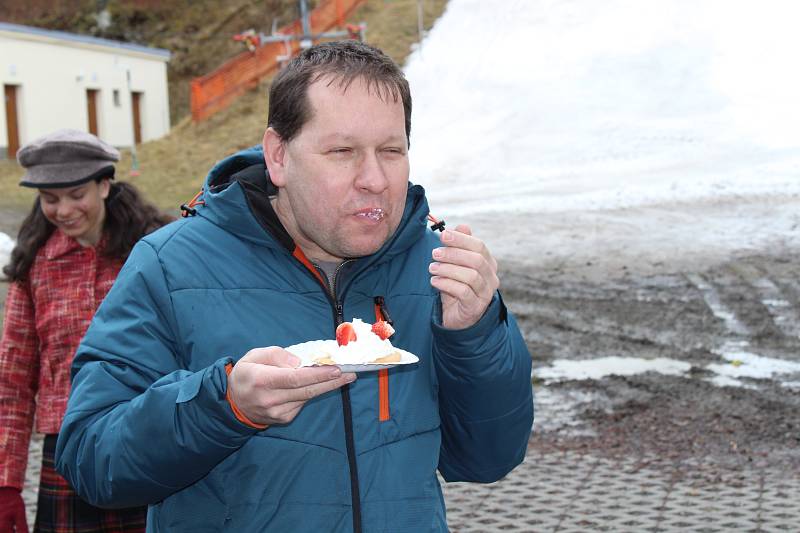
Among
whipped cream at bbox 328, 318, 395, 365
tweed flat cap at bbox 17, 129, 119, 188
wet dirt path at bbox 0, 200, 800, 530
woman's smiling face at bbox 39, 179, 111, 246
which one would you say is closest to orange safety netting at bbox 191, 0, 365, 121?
wet dirt path at bbox 0, 200, 800, 530

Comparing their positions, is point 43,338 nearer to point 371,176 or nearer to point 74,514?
point 74,514

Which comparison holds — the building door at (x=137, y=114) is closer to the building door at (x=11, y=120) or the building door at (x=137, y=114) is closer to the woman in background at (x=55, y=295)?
the building door at (x=11, y=120)

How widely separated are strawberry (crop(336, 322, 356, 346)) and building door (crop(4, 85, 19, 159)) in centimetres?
3378

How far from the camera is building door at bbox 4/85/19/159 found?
34438mm

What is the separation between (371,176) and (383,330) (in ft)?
1.06

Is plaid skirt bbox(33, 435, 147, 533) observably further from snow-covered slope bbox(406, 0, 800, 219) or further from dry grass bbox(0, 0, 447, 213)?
dry grass bbox(0, 0, 447, 213)

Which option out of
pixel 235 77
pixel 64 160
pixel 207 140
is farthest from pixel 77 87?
pixel 64 160

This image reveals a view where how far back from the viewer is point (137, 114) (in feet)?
138

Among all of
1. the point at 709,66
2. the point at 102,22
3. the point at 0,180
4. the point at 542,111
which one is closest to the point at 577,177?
the point at 542,111

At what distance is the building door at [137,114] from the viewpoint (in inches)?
1641

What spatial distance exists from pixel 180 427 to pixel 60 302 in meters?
2.28

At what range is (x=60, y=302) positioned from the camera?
4371 millimetres

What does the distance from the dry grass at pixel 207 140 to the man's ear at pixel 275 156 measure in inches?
792

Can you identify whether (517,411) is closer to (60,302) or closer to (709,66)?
(60,302)
